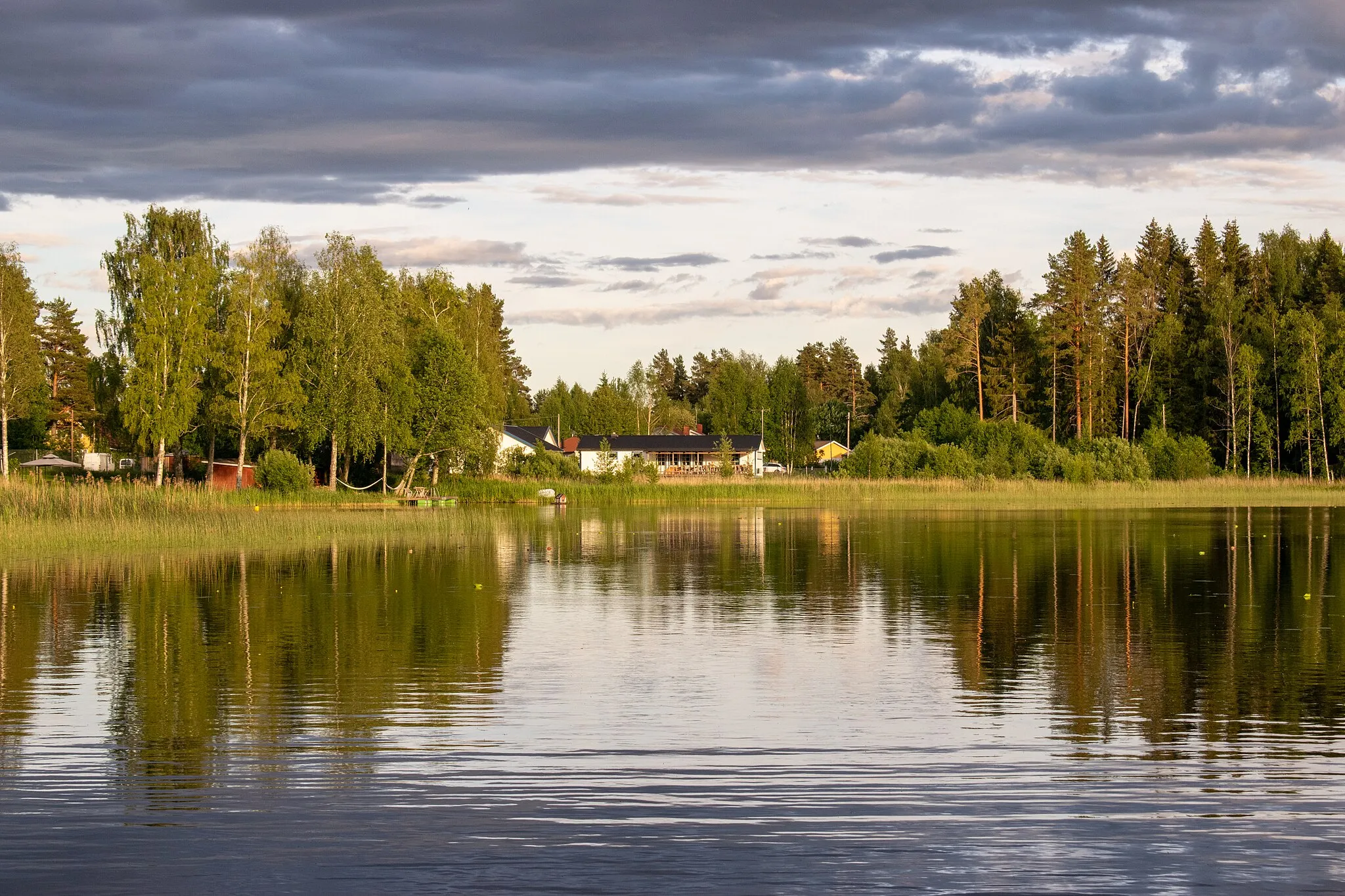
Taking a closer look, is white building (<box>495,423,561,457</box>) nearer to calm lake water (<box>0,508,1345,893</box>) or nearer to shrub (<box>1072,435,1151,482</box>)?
shrub (<box>1072,435,1151,482</box>)

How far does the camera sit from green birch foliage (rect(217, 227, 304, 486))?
6838 cm

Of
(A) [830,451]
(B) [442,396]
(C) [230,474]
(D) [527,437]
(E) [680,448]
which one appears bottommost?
(C) [230,474]

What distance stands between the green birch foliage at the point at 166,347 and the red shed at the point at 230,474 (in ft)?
23.7

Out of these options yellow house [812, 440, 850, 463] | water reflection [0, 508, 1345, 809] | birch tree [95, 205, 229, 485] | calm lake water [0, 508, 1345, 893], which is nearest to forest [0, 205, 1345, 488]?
birch tree [95, 205, 229, 485]

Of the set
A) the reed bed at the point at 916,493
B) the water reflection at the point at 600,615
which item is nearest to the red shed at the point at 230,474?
the reed bed at the point at 916,493

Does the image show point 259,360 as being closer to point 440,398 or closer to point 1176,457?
point 440,398

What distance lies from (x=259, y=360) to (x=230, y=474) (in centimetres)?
1135

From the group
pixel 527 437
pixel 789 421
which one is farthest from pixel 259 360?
pixel 789 421

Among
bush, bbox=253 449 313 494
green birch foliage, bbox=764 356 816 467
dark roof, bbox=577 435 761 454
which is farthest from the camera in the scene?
green birch foliage, bbox=764 356 816 467

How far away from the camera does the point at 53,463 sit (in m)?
83.6

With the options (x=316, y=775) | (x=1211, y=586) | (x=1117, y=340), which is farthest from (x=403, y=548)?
(x=1117, y=340)

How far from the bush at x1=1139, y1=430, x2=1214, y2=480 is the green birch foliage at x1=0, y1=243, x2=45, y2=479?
241 ft

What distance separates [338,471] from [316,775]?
70.9 m

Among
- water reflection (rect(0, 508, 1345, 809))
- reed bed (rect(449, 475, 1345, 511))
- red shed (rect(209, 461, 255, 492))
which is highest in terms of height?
red shed (rect(209, 461, 255, 492))
